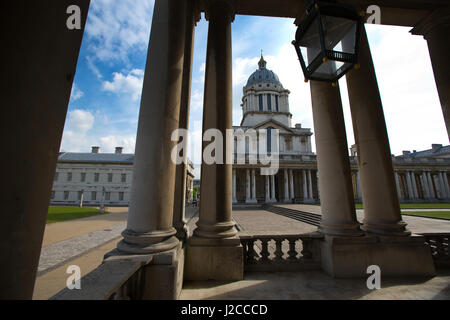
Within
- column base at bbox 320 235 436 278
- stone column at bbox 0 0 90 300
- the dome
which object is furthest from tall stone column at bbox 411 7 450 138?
the dome

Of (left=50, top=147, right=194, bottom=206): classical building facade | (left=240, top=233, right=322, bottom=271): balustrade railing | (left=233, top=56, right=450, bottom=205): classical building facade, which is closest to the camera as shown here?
(left=240, top=233, right=322, bottom=271): balustrade railing

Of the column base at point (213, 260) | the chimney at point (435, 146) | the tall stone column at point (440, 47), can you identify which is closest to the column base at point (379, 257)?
the column base at point (213, 260)

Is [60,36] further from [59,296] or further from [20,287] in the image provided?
[59,296]

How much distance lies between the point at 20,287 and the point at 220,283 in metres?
4.30

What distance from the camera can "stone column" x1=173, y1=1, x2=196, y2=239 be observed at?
18.6ft

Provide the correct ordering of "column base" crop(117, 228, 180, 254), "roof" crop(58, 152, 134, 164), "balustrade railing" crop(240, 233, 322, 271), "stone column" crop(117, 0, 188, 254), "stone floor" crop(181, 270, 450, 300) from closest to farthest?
"column base" crop(117, 228, 180, 254)
"stone column" crop(117, 0, 188, 254)
"stone floor" crop(181, 270, 450, 300)
"balustrade railing" crop(240, 233, 322, 271)
"roof" crop(58, 152, 134, 164)

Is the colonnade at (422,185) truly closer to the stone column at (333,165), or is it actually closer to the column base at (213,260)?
the stone column at (333,165)

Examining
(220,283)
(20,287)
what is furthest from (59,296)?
(220,283)

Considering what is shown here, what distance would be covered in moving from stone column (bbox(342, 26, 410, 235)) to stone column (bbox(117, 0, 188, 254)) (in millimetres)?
5847

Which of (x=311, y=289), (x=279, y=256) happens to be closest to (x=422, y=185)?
(x=279, y=256)

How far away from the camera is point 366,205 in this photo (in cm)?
631

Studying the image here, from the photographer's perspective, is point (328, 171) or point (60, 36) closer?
point (60, 36)

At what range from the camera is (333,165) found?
6188 millimetres

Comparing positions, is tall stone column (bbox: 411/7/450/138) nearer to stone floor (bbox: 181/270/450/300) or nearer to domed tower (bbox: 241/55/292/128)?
stone floor (bbox: 181/270/450/300)
